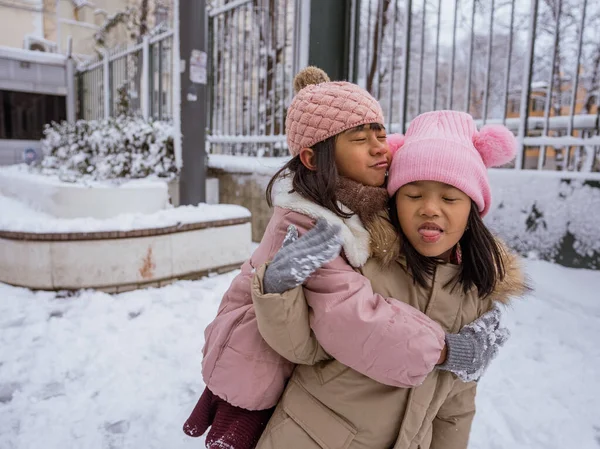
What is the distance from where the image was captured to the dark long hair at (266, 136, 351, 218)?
3.68 feet

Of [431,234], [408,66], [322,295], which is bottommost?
[322,295]

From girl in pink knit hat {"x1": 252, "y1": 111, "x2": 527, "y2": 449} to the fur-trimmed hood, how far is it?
0.05m

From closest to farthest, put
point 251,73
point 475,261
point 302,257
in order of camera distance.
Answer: point 302,257 → point 475,261 → point 251,73

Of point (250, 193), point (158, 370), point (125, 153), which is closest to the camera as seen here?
point (158, 370)

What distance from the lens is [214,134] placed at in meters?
6.30

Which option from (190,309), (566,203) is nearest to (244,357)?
(190,309)

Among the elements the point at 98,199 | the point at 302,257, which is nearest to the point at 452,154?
the point at 302,257

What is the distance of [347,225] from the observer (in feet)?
3.61

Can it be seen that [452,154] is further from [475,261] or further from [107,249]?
[107,249]

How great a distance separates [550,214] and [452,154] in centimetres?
279

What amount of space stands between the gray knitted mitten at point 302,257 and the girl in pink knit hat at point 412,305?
18 millimetres

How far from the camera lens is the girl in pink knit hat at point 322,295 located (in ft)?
3.24

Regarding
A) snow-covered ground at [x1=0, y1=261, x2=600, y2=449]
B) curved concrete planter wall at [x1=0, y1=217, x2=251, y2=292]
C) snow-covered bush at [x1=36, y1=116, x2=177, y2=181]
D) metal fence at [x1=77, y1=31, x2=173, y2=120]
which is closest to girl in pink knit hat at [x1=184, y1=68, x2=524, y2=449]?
snow-covered ground at [x1=0, y1=261, x2=600, y2=449]

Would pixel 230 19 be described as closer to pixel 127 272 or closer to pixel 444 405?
pixel 127 272
